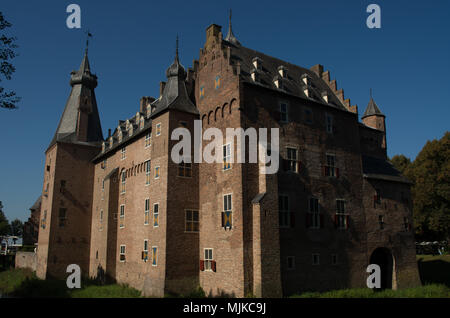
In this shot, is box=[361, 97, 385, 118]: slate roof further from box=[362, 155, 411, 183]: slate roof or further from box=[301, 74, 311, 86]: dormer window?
box=[301, 74, 311, 86]: dormer window

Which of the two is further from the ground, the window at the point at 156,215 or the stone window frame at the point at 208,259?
the window at the point at 156,215

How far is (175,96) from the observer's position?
24453mm

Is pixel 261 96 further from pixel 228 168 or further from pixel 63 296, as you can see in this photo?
pixel 63 296

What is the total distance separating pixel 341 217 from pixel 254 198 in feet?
22.9

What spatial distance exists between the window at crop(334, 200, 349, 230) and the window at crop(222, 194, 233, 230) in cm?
711

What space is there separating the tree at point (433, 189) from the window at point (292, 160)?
22486 mm

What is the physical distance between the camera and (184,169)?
23.2 m

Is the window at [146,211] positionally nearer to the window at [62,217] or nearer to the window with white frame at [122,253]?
the window with white frame at [122,253]

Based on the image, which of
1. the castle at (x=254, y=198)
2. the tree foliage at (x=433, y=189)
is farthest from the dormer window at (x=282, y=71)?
the tree foliage at (x=433, y=189)

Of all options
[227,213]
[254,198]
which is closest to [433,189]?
[254,198]

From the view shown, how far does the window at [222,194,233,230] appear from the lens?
65.9 ft

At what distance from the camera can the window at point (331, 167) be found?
77.4ft

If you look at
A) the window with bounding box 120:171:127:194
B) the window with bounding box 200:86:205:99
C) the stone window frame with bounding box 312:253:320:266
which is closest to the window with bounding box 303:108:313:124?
the window with bounding box 200:86:205:99

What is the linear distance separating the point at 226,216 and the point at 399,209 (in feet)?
45.9
